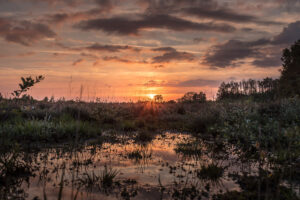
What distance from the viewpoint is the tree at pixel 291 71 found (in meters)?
34.8

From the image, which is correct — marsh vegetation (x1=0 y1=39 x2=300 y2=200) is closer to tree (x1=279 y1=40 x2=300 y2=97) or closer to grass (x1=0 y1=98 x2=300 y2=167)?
grass (x1=0 y1=98 x2=300 y2=167)

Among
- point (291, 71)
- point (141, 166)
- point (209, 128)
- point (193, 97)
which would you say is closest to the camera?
point (141, 166)

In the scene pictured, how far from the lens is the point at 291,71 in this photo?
120 ft

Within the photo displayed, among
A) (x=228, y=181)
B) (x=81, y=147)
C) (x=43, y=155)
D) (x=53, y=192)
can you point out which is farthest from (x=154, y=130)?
(x=53, y=192)

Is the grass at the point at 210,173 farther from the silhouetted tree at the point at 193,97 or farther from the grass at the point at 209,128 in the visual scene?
the silhouetted tree at the point at 193,97

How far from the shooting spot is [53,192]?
4.96 meters

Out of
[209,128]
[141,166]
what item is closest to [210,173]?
[141,166]

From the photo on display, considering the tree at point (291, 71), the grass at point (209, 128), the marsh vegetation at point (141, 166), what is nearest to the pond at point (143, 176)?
the marsh vegetation at point (141, 166)

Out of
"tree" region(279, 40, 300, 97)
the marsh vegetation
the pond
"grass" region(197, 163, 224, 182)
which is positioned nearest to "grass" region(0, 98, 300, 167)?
the marsh vegetation

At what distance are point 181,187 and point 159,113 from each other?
19187 millimetres

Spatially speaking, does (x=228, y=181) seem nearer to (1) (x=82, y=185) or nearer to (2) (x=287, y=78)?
(1) (x=82, y=185)

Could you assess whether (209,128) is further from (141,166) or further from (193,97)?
(193,97)

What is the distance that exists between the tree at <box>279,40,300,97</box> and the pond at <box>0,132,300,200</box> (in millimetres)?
31214

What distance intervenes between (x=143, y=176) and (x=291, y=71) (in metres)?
38.5
